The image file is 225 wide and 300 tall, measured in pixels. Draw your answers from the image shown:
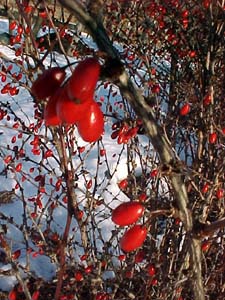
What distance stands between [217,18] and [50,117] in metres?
1.62

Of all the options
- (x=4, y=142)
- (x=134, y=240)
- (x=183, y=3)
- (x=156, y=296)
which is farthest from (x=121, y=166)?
(x=134, y=240)

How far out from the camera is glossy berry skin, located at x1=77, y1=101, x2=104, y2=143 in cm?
76

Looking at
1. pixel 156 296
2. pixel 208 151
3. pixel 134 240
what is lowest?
pixel 134 240

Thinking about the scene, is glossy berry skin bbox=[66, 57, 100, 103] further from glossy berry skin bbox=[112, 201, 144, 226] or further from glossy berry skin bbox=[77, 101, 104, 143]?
glossy berry skin bbox=[112, 201, 144, 226]

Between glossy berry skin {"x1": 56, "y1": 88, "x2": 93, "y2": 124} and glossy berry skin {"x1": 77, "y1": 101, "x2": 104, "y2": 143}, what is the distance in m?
0.01

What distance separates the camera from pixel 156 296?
230 centimetres

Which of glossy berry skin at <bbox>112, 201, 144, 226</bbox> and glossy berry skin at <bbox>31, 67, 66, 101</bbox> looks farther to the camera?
glossy berry skin at <bbox>112, 201, 144, 226</bbox>

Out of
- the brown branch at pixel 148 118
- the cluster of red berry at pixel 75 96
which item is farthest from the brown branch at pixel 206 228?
the cluster of red berry at pixel 75 96

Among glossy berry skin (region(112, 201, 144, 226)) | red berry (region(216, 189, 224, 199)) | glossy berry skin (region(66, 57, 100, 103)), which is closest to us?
glossy berry skin (region(66, 57, 100, 103))

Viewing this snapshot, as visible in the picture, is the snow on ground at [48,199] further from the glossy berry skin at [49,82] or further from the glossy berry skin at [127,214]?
the glossy berry skin at [49,82]

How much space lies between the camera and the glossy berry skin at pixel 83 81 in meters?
0.69

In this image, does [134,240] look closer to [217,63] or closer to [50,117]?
[50,117]

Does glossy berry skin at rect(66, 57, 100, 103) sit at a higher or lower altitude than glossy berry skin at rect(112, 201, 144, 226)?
higher

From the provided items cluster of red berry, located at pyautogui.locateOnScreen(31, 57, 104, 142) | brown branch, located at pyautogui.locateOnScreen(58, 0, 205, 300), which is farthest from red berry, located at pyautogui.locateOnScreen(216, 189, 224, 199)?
cluster of red berry, located at pyautogui.locateOnScreen(31, 57, 104, 142)
